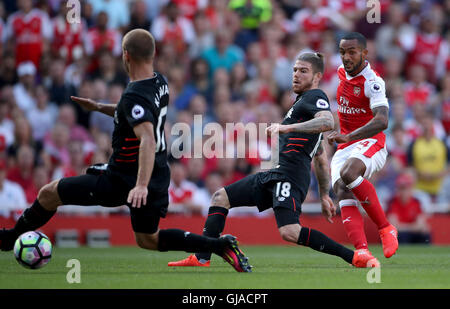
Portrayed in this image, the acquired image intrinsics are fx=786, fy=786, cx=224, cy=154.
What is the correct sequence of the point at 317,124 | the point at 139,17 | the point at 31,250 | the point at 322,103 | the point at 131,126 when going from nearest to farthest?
the point at 131,126
the point at 31,250
the point at 317,124
the point at 322,103
the point at 139,17

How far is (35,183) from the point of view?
40.3 feet

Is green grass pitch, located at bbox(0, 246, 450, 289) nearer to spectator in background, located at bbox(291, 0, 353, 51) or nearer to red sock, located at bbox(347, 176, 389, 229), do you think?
red sock, located at bbox(347, 176, 389, 229)

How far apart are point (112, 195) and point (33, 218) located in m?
0.86

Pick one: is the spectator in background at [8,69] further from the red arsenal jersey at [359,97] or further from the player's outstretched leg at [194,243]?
the player's outstretched leg at [194,243]

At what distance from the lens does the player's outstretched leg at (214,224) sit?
7.66 meters

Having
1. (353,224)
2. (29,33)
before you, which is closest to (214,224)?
(353,224)

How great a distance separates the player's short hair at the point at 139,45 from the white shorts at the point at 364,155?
2.77 meters

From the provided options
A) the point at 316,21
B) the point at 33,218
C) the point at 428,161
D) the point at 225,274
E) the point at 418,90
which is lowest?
the point at 225,274

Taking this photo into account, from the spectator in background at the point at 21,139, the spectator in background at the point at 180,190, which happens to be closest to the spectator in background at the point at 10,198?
the spectator in background at the point at 21,139

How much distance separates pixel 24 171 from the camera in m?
12.5

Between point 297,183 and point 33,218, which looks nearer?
point 33,218

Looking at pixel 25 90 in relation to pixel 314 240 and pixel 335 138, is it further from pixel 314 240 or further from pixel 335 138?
pixel 314 240

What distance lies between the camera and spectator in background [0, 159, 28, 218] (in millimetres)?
11797
